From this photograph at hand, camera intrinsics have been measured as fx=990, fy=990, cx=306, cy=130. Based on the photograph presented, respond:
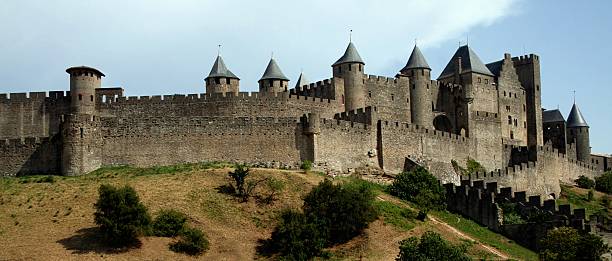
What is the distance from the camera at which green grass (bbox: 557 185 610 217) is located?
226 feet

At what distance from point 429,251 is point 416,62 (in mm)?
32305

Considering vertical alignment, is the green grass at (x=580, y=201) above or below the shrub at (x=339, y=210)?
below

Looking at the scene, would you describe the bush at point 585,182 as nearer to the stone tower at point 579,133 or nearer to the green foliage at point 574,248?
the stone tower at point 579,133

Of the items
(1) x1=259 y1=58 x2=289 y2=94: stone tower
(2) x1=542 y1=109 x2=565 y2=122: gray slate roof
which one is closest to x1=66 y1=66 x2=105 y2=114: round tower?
(1) x1=259 y1=58 x2=289 y2=94: stone tower

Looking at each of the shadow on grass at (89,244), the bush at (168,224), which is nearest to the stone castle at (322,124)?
the bush at (168,224)

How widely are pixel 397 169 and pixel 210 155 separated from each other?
12794 millimetres

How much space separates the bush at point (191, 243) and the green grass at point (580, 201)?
30.2m

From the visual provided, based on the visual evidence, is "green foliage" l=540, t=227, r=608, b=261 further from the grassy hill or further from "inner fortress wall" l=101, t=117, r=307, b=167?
"inner fortress wall" l=101, t=117, r=307, b=167

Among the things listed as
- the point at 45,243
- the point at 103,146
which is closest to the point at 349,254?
the point at 45,243

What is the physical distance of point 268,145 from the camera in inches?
2350

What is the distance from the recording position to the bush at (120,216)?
46.0 m

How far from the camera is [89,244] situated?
46312 mm

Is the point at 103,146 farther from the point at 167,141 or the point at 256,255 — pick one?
the point at 256,255

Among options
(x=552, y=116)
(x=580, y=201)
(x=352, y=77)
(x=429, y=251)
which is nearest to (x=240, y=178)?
(x=429, y=251)
